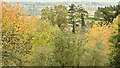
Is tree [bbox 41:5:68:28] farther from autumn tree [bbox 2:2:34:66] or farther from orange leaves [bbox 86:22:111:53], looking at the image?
autumn tree [bbox 2:2:34:66]

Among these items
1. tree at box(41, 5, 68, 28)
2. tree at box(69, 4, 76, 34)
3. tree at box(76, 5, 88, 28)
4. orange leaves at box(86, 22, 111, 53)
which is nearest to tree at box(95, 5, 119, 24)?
tree at box(76, 5, 88, 28)

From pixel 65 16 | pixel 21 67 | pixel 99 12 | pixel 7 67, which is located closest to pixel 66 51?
pixel 21 67

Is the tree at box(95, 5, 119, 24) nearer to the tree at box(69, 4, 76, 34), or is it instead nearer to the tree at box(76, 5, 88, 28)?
the tree at box(76, 5, 88, 28)

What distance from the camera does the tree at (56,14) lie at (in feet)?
75.5

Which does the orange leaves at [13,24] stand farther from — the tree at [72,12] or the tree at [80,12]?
the tree at [80,12]

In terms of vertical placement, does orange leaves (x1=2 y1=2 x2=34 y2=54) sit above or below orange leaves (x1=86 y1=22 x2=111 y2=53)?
above

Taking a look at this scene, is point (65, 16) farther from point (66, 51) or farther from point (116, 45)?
point (66, 51)

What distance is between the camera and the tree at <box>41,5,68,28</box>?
23016 mm

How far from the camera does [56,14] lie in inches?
920

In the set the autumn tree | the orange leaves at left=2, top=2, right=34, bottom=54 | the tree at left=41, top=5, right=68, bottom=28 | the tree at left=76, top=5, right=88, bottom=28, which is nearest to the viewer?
the autumn tree

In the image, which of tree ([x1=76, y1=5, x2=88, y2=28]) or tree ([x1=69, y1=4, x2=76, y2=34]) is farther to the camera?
tree ([x1=76, y1=5, x2=88, y2=28])

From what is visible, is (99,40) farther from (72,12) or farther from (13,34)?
(72,12)

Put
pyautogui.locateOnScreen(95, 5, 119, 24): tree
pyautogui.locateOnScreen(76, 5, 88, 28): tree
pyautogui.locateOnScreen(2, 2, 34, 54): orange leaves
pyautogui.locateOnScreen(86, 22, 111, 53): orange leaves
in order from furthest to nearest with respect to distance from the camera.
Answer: pyautogui.locateOnScreen(76, 5, 88, 28): tree → pyautogui.locateOnScreen(95, 5, 119, 24): tree → pyautogui.locateOnScreen(2, 2, 34, 54): orange leaves → pyautogui.locateOnScreen(86, 22, 111, 53): orange leaves

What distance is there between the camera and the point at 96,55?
7.87m
